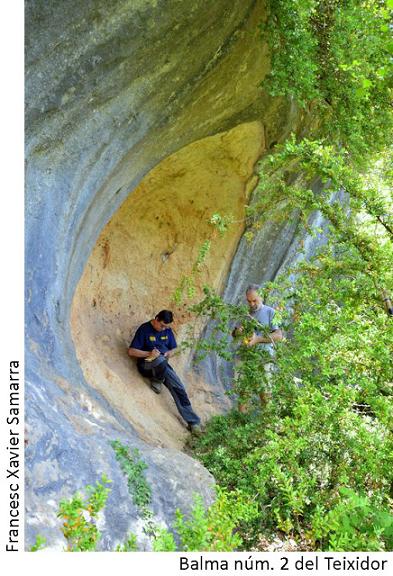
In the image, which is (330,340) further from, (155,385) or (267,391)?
(155,385)

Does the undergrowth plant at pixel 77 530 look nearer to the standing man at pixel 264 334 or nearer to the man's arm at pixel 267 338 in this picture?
the standing man at pixel 264 334

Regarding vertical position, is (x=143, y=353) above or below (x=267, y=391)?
above

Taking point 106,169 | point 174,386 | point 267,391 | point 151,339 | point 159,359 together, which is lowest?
point 267,391

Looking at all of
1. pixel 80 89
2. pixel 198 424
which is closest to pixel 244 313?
pixel 198 424

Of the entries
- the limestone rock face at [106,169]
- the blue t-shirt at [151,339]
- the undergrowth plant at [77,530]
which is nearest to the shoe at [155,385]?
the limestone rock face at [106,169]

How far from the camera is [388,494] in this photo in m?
4.44

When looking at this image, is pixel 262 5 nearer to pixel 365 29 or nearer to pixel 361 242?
→ pixel 365 29

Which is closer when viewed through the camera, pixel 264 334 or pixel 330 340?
pixel 330 340

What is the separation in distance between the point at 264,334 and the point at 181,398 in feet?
5.37

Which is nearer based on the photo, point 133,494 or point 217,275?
point 133,494

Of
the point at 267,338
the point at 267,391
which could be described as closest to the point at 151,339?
the point at 267,338

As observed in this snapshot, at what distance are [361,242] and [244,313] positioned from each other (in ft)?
6.50

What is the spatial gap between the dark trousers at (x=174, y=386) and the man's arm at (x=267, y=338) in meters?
1.30

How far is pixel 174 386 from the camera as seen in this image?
7707 millimetres
